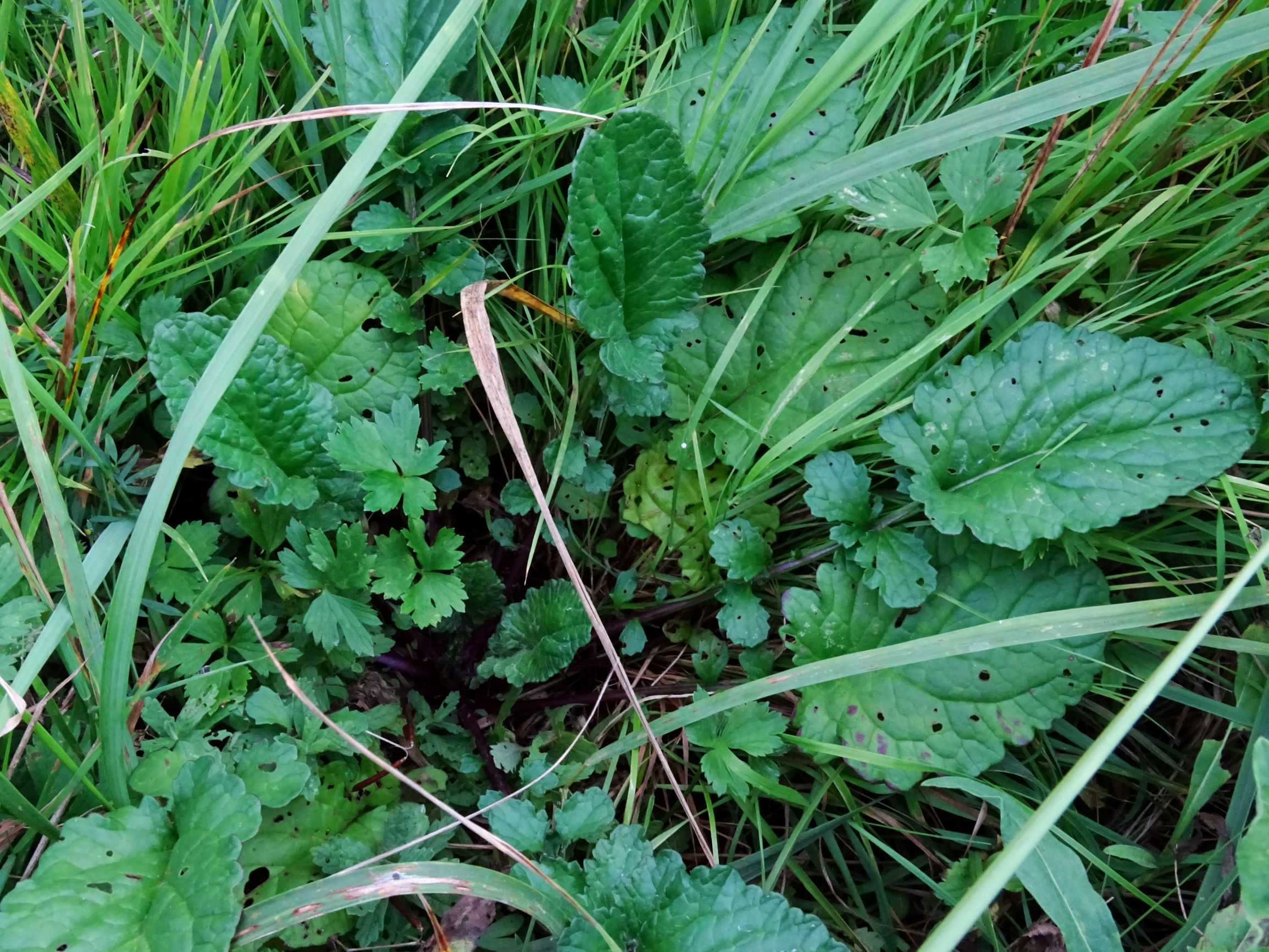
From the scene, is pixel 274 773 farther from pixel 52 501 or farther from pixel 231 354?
pixel 231 354

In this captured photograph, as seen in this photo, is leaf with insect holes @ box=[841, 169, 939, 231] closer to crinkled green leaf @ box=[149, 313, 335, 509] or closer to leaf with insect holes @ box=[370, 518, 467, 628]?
leaf with insect holes @ box=[370, 518, 467, 628]

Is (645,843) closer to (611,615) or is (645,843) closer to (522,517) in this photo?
(611,615)

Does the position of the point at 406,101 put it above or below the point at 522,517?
above

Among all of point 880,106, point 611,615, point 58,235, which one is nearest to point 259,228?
point 58,235

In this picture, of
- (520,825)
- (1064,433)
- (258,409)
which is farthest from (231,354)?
(1064,433)

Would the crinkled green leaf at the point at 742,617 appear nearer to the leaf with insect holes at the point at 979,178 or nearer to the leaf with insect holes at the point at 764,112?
the leaf with insect holes at the point at 764,112

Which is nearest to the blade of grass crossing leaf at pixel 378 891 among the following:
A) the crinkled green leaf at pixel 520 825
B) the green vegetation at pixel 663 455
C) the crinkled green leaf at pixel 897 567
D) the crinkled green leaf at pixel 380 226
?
the green vegetation at pixel 663 455
